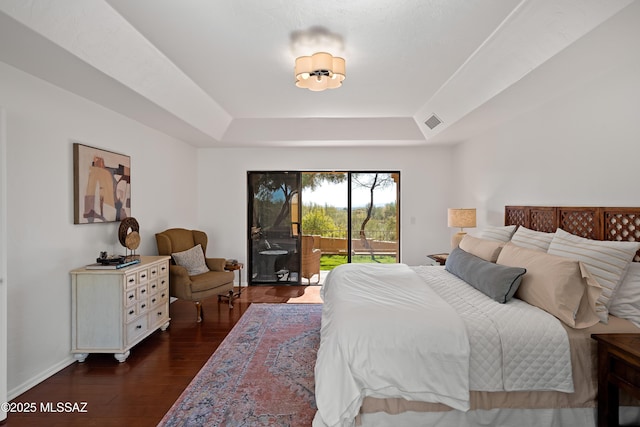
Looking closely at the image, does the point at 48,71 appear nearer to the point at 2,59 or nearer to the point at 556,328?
the point at 2,59

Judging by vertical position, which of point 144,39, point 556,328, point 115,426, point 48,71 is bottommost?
point 115,426

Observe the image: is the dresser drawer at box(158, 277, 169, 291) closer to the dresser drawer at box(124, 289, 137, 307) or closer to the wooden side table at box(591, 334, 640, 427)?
the dresser drawer at box(124, 289, 137, 307)

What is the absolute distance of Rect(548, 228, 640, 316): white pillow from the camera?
2047 mm

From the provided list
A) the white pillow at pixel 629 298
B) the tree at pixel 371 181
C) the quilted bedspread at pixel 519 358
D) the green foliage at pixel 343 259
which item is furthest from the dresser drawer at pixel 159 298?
the white pillow at pixel 629 298

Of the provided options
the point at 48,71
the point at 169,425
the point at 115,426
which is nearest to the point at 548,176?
the point at 169,425

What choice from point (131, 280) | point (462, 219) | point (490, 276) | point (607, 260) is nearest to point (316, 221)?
point (462, 219)

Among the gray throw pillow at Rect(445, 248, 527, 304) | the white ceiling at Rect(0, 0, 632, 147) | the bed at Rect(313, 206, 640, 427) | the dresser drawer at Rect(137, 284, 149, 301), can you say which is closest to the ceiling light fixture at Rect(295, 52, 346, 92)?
the white ceiling at Rect(0, 0, 632, 147)

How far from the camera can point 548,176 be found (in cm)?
315

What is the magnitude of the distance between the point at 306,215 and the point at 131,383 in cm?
362

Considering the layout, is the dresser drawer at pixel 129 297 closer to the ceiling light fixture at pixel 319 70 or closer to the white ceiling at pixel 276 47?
the white ceiling at pixel 276 47

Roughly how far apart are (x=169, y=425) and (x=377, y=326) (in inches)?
57.0

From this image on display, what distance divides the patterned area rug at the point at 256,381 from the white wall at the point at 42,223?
4.15 ft

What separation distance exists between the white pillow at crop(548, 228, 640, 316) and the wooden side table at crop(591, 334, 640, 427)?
0.31 metres

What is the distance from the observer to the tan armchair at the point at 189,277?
3.87 meters
